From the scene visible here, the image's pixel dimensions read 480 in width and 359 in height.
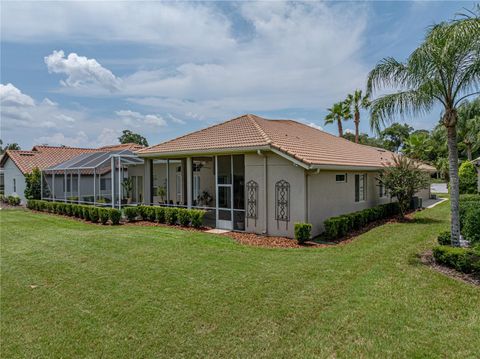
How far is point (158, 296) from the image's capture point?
6.45 meters

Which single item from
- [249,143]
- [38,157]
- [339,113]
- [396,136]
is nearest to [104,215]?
[249,143]

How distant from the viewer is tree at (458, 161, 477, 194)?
A: 25600mm

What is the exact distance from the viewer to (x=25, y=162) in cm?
2736

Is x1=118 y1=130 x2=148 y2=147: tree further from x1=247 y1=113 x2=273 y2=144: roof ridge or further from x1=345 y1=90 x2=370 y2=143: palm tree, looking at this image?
x1=247 y1=113 x2=273 y2=144: roof ridge

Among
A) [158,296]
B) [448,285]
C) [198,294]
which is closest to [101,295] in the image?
[158,296]

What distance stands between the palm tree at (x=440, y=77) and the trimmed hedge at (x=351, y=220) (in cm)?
380

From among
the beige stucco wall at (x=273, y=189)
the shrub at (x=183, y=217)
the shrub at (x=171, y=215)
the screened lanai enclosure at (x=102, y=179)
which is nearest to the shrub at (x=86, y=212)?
the screened lanai enclosure at (x=102, y=179)

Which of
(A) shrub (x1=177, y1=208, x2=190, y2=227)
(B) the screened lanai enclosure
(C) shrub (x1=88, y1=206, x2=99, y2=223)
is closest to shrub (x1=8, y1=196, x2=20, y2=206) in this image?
(B) the screened lanai enclosure

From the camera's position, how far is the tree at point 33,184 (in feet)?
81.6

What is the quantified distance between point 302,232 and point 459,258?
4.65 meters

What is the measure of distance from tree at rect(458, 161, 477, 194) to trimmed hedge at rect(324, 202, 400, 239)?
12629mm

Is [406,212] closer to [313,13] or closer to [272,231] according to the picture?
[272,231]

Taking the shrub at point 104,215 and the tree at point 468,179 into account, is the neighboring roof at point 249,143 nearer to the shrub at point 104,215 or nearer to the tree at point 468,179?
the shrub at point 104,215

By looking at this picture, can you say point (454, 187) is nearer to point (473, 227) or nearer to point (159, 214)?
point (473, 227)
